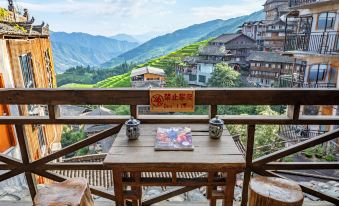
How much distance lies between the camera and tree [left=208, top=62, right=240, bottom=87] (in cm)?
2438

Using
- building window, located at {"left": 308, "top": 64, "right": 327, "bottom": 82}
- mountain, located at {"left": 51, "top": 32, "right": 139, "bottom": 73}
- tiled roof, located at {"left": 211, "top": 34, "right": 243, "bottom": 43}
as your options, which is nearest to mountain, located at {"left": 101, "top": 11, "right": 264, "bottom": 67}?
mountain, located at {"left": 51, "top": 32, "right": 139, "bottom": 73}

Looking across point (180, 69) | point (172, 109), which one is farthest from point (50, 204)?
point (180, 69)

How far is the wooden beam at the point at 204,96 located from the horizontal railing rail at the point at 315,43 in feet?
31.0

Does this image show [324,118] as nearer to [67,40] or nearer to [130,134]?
[130,134]

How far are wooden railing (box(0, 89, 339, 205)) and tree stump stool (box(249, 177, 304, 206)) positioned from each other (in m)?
0.38

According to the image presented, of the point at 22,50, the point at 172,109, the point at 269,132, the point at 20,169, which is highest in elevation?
the point at 22,50

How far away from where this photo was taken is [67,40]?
4016 inches

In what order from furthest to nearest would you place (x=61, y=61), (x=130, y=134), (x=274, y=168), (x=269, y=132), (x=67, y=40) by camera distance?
(x=67, y=40), (x=61, y=61), (x=269, y=132), (x=274, y=168), (x=130, y=134)

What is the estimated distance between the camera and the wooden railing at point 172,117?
1.86m

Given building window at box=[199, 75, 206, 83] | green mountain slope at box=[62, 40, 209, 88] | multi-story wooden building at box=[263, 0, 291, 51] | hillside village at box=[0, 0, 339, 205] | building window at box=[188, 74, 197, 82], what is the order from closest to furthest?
hillside village at box=[0, 0, 339, 205] < multi-story wooden building at box=[263, 0, 291, 51] < building window at box=[199, 75, 206, 83] < building window at box=[188, 74, 197, 82] < green mountain slope at box=[62, 40, 209, 88]

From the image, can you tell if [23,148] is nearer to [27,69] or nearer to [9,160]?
[9,160]

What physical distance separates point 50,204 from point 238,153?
122 cm

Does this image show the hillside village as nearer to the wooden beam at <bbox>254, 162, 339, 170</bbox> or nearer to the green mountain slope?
the wooden beam at <bbox>254, 162, 339, 170</bbox>

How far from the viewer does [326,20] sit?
33.9 feet
